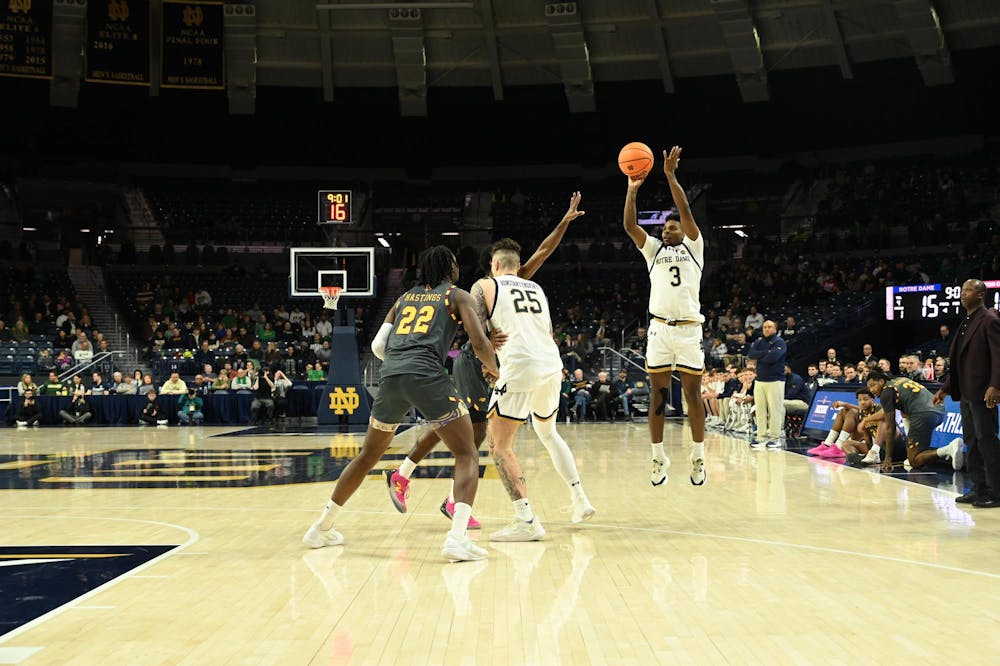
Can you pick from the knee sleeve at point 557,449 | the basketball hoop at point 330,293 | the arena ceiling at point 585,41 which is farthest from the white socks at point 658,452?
the arena ceiling at point 585,41

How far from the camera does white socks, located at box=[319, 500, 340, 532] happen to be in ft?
20.8

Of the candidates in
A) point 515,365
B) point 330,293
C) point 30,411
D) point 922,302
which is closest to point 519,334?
point 515,365

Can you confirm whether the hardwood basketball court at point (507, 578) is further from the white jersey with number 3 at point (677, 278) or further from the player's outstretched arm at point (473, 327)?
the white jersey with number 3 at point (677, 278)

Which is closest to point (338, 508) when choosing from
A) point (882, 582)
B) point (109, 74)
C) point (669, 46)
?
point (882, 582)

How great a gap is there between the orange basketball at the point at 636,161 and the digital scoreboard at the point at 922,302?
54.3 ft

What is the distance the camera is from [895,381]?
10992 mm

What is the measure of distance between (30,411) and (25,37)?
400 inches

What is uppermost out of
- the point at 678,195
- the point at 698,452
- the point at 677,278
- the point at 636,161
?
the point at 636,161

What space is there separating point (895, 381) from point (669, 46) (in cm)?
2092

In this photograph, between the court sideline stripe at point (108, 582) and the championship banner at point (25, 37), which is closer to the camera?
the court sideline stripe at point (108, 582)

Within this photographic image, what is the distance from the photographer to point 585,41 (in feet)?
→ 96.8

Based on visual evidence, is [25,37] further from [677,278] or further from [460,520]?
[460,520]

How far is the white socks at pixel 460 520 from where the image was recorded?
592 centimetres

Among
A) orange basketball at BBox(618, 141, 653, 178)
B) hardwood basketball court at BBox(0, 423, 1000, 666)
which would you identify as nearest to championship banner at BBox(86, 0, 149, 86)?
hardwood basketball court at BBox(0, 423, 1000, 666)
